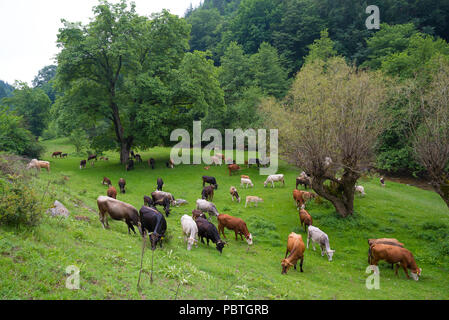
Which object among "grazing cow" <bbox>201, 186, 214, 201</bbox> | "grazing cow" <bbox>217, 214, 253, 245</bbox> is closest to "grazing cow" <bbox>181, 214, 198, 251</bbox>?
"grazing cow" <bbox>217, 214, 253, 245</bbox>

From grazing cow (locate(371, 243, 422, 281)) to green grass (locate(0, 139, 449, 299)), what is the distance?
387mm

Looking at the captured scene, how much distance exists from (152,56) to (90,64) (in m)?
6.79

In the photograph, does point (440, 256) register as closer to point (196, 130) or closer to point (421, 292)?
point (421, 292)

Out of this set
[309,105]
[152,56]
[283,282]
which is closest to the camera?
[283,282]

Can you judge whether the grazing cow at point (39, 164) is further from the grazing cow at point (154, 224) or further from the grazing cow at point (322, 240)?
the grazing cow at point (322, 240)

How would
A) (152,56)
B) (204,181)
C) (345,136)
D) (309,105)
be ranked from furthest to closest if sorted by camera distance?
A: (152,56), (204,181), (309,105), (345,136)

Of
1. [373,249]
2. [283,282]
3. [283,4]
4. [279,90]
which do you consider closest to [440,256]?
[373,249]

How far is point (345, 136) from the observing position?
14539mm

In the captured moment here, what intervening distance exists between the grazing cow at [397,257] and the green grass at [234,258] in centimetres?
39

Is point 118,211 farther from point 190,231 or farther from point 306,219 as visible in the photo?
point 306,219

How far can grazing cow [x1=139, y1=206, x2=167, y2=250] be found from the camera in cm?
1006

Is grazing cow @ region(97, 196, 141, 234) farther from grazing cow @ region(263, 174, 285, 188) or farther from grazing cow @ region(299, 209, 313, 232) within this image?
grazing cow @ region(263, 174, 285, 188)

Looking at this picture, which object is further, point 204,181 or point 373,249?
point 204,181

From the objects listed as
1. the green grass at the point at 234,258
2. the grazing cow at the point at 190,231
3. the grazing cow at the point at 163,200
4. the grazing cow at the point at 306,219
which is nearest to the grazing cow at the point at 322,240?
the green grass at the point at 234,258
